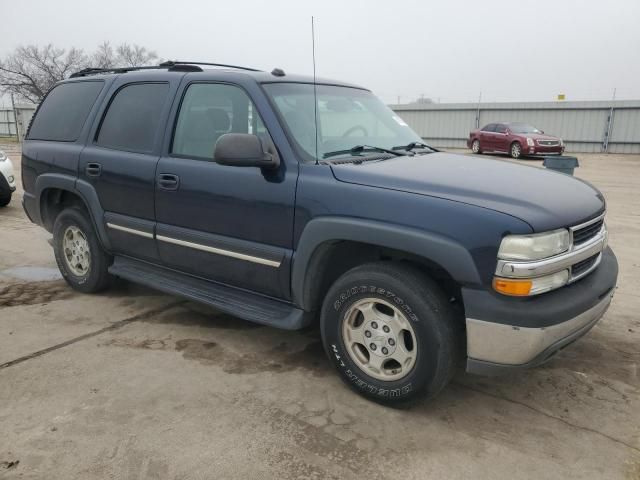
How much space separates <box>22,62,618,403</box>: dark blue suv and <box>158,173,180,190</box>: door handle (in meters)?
0.01

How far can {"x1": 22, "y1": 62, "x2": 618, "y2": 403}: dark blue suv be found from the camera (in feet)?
8.32

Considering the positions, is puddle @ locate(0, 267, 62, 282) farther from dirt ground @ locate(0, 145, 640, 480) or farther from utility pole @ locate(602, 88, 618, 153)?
utility pole @ locate(602, 88, 618, 153)

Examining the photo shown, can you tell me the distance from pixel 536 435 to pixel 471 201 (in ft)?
4.15

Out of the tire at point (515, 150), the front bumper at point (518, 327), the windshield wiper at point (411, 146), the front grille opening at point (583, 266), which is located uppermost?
the windshield wiper at point (411, 146)

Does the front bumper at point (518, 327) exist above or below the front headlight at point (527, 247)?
below

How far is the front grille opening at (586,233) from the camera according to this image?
2764 mm

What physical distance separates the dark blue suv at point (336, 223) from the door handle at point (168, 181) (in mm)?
11

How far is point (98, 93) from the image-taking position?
14.6 feet

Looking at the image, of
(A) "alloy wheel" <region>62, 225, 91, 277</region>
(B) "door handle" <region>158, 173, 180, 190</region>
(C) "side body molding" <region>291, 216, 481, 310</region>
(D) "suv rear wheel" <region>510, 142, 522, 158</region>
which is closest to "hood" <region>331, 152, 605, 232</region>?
(C) "side body molding" <region>291, 216, 481, 310</region>

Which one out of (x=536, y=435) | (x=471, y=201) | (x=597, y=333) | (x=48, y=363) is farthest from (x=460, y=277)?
(x=48, y=363)

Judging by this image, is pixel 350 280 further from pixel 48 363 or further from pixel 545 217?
pixel 48 363

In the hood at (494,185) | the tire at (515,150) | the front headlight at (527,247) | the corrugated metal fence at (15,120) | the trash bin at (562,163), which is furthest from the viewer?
the corrugated metal fence at (15,120)

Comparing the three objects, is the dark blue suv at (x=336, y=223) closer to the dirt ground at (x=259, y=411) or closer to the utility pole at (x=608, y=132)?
the dirt ground at (x=259, y=411)

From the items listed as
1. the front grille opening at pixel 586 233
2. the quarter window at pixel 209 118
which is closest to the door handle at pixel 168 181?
the quarter window at pixel 209 118
